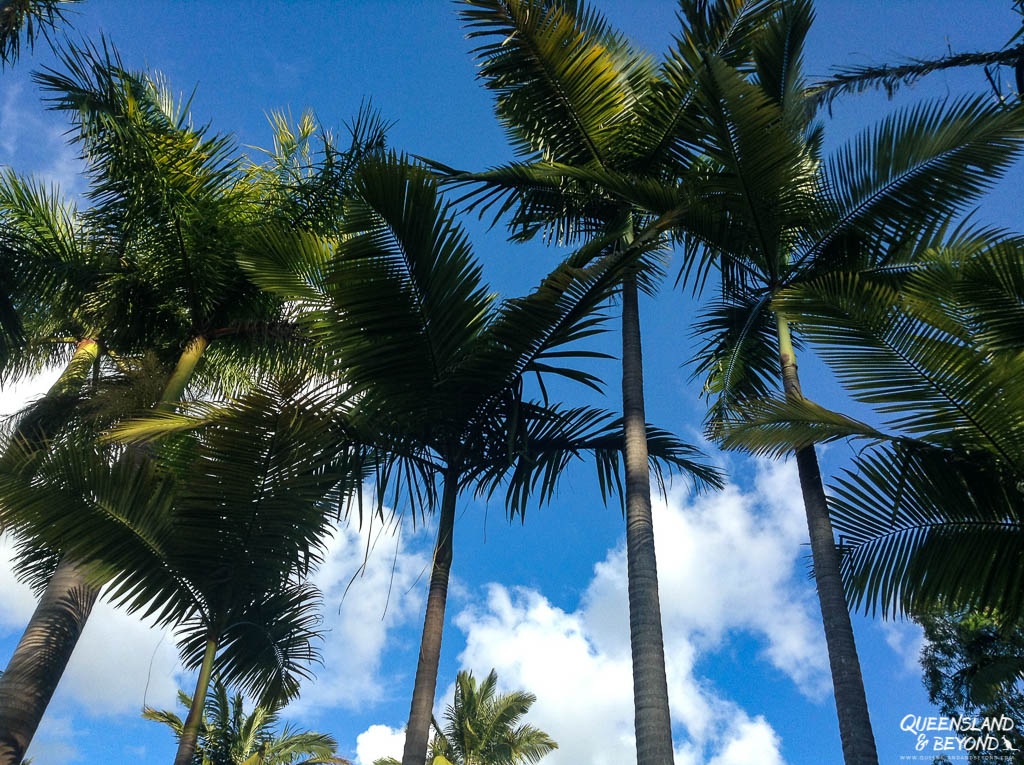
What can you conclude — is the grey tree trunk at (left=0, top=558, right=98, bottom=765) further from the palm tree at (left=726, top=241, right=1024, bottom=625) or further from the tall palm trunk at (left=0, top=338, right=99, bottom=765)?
the palm tree at (left=726, top=241, right=1024, bottom=625)

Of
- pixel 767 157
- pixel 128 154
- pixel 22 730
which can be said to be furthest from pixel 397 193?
pixel 22 730

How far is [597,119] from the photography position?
344 inches

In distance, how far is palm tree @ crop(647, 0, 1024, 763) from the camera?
283 inches

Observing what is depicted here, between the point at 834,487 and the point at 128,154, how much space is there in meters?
8.68

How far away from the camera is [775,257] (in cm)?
827

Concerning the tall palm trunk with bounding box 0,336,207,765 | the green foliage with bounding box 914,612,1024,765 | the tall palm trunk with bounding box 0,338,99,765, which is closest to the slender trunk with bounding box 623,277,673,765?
the tall palm trunk with bounding box 0,336,207,765

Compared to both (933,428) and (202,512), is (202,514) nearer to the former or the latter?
(202,512)

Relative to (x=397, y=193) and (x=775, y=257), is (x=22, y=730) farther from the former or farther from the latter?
(x=775, y=257)

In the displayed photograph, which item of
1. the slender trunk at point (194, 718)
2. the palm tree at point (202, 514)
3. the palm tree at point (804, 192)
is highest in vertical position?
the palm tree at point (804, 192)

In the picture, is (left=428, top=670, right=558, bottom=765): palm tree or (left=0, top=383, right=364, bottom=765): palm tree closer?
(left=0, top=383, right=364, bottom=765): palm tree

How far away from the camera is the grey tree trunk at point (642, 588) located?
17.9 feet

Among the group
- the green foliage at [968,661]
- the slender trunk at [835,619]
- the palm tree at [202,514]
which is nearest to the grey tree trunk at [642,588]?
the slender trunk at [835,619]

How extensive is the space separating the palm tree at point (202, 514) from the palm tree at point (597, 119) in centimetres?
318

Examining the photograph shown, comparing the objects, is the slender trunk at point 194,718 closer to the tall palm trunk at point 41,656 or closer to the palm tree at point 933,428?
the tall palm trunk at point 41,656
